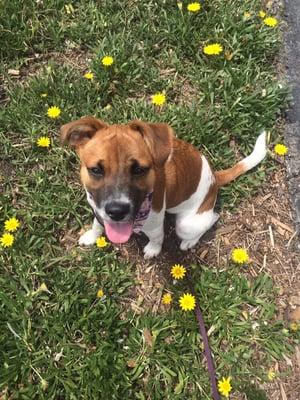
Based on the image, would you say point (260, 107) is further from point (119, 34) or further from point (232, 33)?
point (119, 34)

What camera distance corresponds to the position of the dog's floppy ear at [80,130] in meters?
2.91

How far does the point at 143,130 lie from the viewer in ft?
9.65

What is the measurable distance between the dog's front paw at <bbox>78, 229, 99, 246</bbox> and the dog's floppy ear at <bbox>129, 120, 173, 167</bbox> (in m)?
1.17

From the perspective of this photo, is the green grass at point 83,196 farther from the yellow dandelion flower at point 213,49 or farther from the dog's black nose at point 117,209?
the dog's black nose at point 117,209

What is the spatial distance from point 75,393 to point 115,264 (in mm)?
1086

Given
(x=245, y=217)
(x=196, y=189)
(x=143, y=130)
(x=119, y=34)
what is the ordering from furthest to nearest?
(x=119, y=34)
(x=245, y=217)
(x=196, y=189)
(x=143, y=130)

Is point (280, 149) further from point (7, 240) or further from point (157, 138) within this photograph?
point (7, 240)

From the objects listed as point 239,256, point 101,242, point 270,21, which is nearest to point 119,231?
point 101,242

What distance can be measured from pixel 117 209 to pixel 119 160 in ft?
1.06

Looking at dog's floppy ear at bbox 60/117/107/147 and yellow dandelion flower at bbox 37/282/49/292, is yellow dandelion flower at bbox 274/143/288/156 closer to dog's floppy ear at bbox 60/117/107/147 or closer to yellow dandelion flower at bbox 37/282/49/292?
dog's floppy ear at bbox 60/117/107/147

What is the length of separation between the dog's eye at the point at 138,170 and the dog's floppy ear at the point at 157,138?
0.32ft

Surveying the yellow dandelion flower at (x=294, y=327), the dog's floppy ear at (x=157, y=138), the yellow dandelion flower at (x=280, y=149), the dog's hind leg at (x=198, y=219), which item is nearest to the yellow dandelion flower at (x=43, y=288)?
the dog's hind leg at (x=198, y=219)

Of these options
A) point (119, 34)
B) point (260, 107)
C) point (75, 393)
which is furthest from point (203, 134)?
point (75, 393)

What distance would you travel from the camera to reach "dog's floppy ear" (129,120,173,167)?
9.53ft
